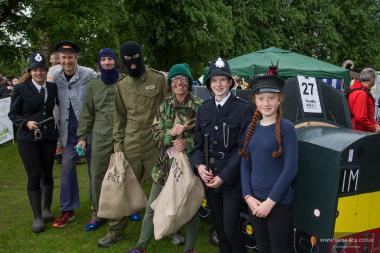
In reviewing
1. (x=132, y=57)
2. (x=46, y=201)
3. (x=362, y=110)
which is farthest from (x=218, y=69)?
(x=362, y=110)

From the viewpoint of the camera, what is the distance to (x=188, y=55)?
20391 mm

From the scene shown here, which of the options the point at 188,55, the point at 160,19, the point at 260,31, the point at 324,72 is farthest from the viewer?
the point at 260,31

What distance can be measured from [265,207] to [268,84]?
86 centimetres

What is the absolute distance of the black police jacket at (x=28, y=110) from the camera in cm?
460

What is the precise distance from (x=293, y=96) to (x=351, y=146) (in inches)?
34.2

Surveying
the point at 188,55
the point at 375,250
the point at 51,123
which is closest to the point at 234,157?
the point at 375,250

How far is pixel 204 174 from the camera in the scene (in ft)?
10.7

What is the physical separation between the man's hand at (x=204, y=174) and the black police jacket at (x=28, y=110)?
7.10 feet

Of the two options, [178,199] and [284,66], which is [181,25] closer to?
[284,66]

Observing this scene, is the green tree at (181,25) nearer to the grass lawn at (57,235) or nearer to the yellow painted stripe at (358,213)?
the grass lawn at (57,235)

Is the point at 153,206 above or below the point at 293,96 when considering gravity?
below

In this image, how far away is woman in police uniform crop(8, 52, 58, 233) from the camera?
460cm

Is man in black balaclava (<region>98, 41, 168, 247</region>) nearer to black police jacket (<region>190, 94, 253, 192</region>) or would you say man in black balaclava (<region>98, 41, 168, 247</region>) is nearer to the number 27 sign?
black police jacket (<region>190, 94, 253, 192</region>)

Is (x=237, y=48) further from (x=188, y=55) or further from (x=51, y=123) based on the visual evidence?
(x=51, y=123)
